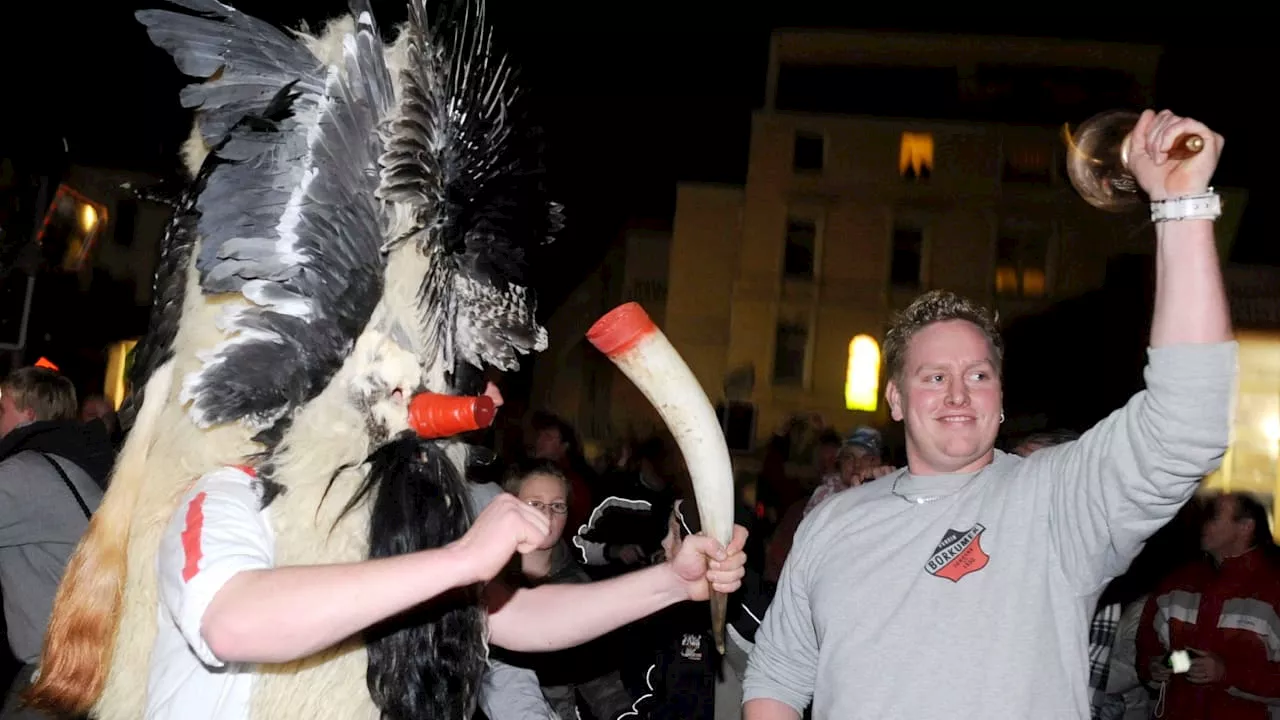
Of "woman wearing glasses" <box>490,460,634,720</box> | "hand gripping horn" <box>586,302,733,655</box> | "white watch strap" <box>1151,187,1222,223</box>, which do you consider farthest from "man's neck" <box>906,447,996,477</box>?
"woman wearing glasses" <box>490,460,634,720</box>

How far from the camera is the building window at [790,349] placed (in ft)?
79.1

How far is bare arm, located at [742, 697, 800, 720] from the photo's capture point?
8.93ft

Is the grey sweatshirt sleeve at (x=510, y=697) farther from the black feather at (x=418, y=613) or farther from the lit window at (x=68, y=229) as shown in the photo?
the lit window at (x=68, y=229)

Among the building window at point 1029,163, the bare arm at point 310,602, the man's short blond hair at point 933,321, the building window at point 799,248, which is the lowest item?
the bare arm at point 310,602

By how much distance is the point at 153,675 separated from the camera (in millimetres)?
2029

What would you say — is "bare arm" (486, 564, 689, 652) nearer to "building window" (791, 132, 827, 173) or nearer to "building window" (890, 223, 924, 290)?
"building window" (890, 223, 924, 290)

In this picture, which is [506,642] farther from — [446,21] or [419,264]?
[446,21]

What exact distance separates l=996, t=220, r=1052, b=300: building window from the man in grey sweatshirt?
21962 mm

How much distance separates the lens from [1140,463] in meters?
2.08

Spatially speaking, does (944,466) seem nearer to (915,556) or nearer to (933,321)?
(915,556)

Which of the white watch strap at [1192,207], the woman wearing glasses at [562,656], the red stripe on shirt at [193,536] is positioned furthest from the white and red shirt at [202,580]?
the woman wearing glasses at [562,656]

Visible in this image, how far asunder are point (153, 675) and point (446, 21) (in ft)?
4.61

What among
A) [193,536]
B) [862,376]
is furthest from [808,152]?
[193,536]

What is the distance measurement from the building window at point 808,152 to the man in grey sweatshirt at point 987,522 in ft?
72.3
